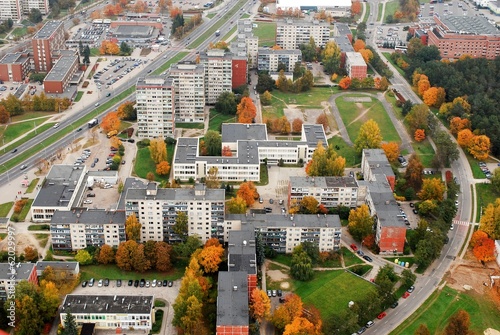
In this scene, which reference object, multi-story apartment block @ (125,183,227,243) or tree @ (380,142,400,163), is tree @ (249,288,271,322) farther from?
tree @ (380,142,400,163)

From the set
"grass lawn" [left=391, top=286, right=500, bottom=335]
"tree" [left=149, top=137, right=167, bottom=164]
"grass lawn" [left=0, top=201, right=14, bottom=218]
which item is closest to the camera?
"grass lawn" [left=391, top=286, right=500, bottom=335]

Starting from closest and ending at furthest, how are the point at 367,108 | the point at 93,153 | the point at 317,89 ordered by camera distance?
the point at 93,153 → the point at 367,108 → the point at 317,89

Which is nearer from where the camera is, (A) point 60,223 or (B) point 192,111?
(A) point 60,223

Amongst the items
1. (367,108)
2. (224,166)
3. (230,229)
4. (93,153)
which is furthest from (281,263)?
(367,108)

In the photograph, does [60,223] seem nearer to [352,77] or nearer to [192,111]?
[192,111]

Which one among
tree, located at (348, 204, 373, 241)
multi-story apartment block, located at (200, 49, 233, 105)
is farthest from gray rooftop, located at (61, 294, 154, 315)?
multi-story apartment block, located at (200, 49, 233, 105)

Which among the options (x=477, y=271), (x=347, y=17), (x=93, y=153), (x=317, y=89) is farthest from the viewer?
(x=347, y=17)
